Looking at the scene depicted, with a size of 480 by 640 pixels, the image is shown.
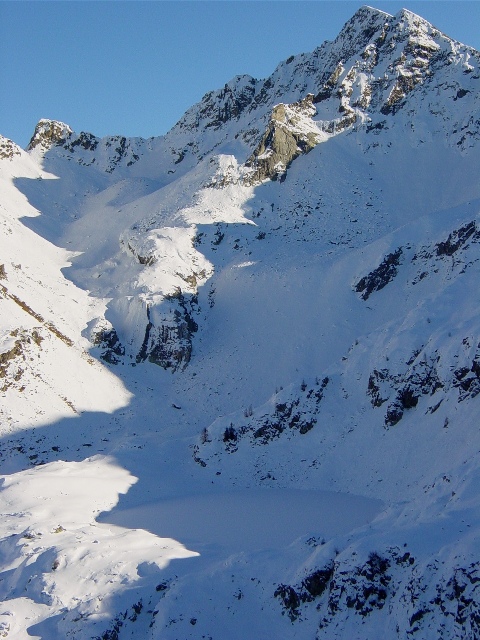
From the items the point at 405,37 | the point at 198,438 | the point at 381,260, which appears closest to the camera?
the point at 198,438

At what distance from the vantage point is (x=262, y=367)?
36469mm

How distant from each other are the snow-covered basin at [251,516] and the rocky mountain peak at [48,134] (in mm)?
65219

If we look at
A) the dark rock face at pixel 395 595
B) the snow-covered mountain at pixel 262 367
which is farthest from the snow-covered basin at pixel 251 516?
the dark rock face at pixel 395 595

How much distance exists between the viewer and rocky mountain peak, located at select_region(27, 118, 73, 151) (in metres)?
75.8

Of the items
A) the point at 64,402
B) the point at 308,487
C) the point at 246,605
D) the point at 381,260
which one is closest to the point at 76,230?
the point at 64,402

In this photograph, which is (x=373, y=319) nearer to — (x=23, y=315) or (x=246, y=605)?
(x=23, y=315)

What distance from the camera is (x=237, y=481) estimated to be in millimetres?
26438

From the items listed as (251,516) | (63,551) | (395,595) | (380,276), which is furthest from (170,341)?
(395,595)

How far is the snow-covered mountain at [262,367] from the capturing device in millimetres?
13547

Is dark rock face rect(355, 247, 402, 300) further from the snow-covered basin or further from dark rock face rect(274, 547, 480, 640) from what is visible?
dark rock face rect(274, 547, 480, 640)

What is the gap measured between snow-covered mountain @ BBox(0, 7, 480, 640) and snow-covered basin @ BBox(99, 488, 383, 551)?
0.14 meters

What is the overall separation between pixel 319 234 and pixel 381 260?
34.7ft

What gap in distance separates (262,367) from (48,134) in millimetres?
57286

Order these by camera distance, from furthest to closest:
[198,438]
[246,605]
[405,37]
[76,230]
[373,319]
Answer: [405,37] < [76,230] < [373,319] < [198,438] < [246,605]
